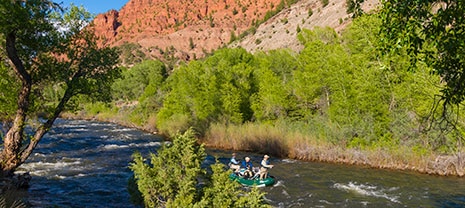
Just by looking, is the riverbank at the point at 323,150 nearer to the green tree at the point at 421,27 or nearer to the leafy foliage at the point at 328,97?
the leafy foliage at the point at 328,97

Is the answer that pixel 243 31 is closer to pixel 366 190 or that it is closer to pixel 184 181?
pixel 366 190

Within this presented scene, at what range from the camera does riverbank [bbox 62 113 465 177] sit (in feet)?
69.4

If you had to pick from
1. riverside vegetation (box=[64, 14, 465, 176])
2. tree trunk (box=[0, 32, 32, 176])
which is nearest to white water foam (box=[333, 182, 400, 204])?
riverside vegetation (box=[64, 14, 465, 176])

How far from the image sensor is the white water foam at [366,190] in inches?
668

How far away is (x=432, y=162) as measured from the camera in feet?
69.7

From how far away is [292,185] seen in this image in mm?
19344

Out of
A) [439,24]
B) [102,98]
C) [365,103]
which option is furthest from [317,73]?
[439,24]

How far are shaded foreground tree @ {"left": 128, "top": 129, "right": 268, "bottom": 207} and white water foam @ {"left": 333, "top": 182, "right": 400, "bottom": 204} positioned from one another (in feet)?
34.9

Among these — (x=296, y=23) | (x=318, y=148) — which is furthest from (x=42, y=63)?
(x=296, y=23)

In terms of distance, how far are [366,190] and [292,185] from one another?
140 inches

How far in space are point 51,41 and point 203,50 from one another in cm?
15426

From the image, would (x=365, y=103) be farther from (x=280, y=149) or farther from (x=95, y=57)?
(x=95, y=57)

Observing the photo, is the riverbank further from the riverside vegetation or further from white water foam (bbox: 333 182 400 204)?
white water foam (bbox: 333 182 400 204)

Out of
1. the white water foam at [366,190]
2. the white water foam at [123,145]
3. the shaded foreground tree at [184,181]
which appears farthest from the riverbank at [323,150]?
the shaded foreground tree at [184,181]
